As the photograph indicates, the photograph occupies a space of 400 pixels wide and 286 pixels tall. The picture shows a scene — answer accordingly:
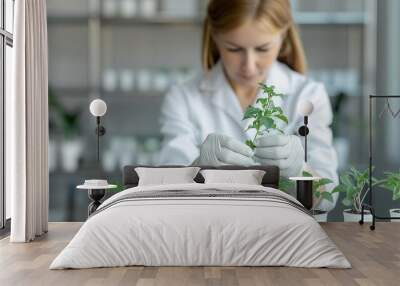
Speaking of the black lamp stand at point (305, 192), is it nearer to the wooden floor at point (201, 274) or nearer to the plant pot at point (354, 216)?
the plant pot at point (354, 216)

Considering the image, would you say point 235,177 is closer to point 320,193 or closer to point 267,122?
point 267,122

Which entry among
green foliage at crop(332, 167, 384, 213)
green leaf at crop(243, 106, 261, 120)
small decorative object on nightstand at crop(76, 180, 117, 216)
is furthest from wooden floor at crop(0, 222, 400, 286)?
green leaf at crop(243, 106, 261, 120)

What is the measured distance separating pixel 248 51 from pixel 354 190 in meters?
1.92

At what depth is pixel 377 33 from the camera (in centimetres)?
728

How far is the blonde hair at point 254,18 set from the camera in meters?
7.26

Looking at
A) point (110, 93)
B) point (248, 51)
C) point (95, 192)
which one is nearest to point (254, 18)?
point (248, 51)

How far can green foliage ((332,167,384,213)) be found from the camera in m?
7.17

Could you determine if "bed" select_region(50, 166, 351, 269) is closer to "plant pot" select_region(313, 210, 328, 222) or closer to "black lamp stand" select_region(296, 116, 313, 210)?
"black lamp stand" select_region(296, 116, 313, 210)

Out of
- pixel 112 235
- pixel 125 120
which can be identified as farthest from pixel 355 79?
pixel 112 235

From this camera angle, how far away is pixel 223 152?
23.6ft

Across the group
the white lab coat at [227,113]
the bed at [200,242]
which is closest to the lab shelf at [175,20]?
the white lab coat at [227,113]

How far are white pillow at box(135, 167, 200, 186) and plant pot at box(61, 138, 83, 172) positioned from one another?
97 cm

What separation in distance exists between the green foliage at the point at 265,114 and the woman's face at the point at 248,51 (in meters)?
0.20

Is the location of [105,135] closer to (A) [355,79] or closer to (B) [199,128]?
(B) [199,128]
